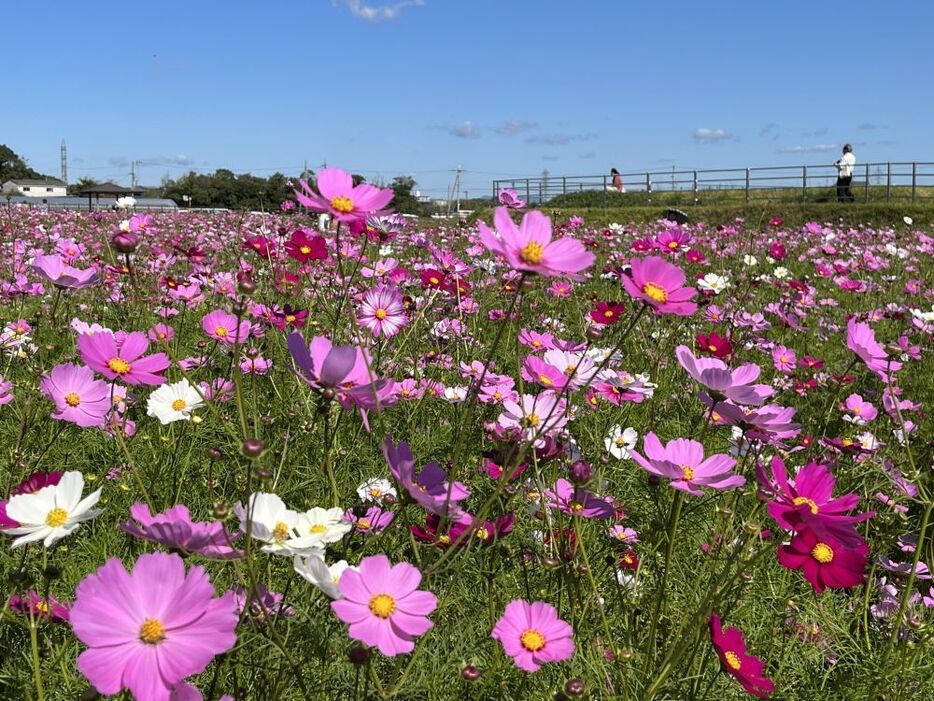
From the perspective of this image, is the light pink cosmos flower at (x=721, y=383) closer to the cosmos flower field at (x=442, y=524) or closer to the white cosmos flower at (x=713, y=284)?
the cosmos flower field at (x=442, y=524)

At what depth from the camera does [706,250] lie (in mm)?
5574

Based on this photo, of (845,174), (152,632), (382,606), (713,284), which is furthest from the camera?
(845,174)

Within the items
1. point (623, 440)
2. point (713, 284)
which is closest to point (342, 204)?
point (623, 440)

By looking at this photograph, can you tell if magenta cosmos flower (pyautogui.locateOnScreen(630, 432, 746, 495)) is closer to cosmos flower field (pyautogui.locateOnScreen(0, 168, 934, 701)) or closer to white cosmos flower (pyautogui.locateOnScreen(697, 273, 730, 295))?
cosmos flower field (pyautogui.locateOnScreen(0, 168, 934, 701))

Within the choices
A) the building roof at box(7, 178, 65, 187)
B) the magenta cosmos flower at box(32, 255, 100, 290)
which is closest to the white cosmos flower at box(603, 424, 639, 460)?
the magenta cosmos flower at box(32, 255, 100, 290)

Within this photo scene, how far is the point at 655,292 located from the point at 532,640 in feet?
1.42

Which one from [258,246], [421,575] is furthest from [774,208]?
[421,575]

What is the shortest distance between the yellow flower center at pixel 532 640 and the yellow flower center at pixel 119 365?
74 centimetres

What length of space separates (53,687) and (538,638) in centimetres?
68

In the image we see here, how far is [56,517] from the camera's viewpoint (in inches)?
31.1

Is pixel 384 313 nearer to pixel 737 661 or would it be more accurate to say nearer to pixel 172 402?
pixel 172 402

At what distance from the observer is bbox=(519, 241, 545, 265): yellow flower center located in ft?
2.56

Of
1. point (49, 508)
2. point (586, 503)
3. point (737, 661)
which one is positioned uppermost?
point (49, 508)

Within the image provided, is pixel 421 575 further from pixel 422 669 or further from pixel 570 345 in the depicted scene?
pixel 570 345
